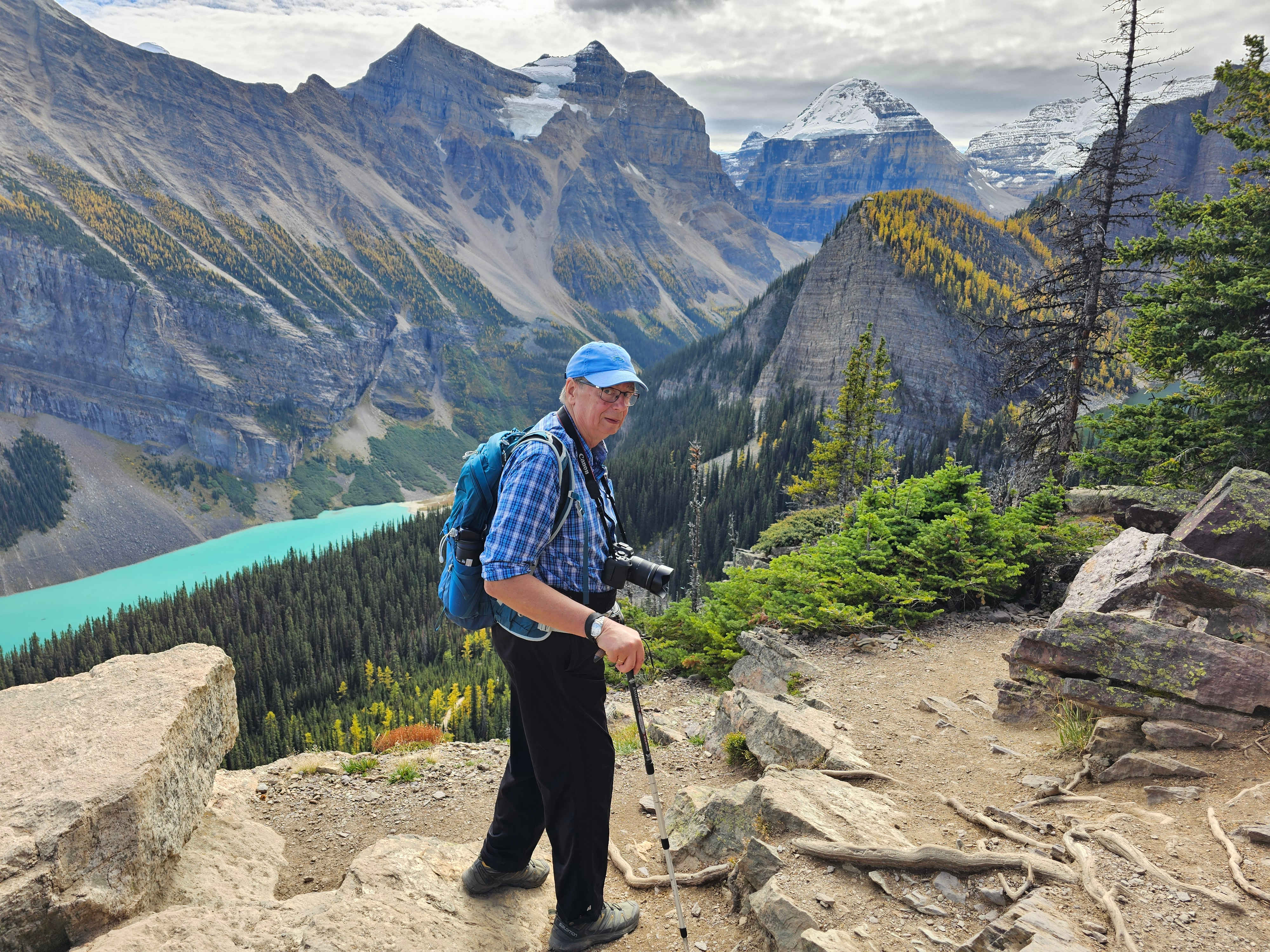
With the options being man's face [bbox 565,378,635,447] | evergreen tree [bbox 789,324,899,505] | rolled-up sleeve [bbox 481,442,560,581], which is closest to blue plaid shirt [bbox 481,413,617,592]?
rolled-up sleeve [bbox 481,442,560,581]

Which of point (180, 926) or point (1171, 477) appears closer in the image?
point (180, 926)

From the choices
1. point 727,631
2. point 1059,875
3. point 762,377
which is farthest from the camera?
point 762,377

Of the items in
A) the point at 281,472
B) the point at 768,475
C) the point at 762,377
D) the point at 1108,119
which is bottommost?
the point at 281,472

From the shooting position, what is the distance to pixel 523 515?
389 cm

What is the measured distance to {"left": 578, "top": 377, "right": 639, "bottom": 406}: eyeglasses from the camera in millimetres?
4242

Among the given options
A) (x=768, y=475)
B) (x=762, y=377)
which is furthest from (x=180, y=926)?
(x=762, y=377)

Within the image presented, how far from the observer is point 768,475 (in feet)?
326

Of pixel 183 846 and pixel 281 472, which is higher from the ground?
pixel 183 846

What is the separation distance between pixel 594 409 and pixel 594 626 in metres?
1.35

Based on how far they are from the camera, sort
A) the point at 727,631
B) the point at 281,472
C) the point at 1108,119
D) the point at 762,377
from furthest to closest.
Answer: the point at 281,472, the point at 762,377, the point at 1108,119, the point at 727,631

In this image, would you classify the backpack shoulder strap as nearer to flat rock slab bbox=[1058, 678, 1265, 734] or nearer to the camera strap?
the camera strap

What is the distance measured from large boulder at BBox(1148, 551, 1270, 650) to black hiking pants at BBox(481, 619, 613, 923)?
6071 mm

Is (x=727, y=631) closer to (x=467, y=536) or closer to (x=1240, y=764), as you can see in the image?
(x=1240, y=764)

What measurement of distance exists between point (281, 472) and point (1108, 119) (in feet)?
693
